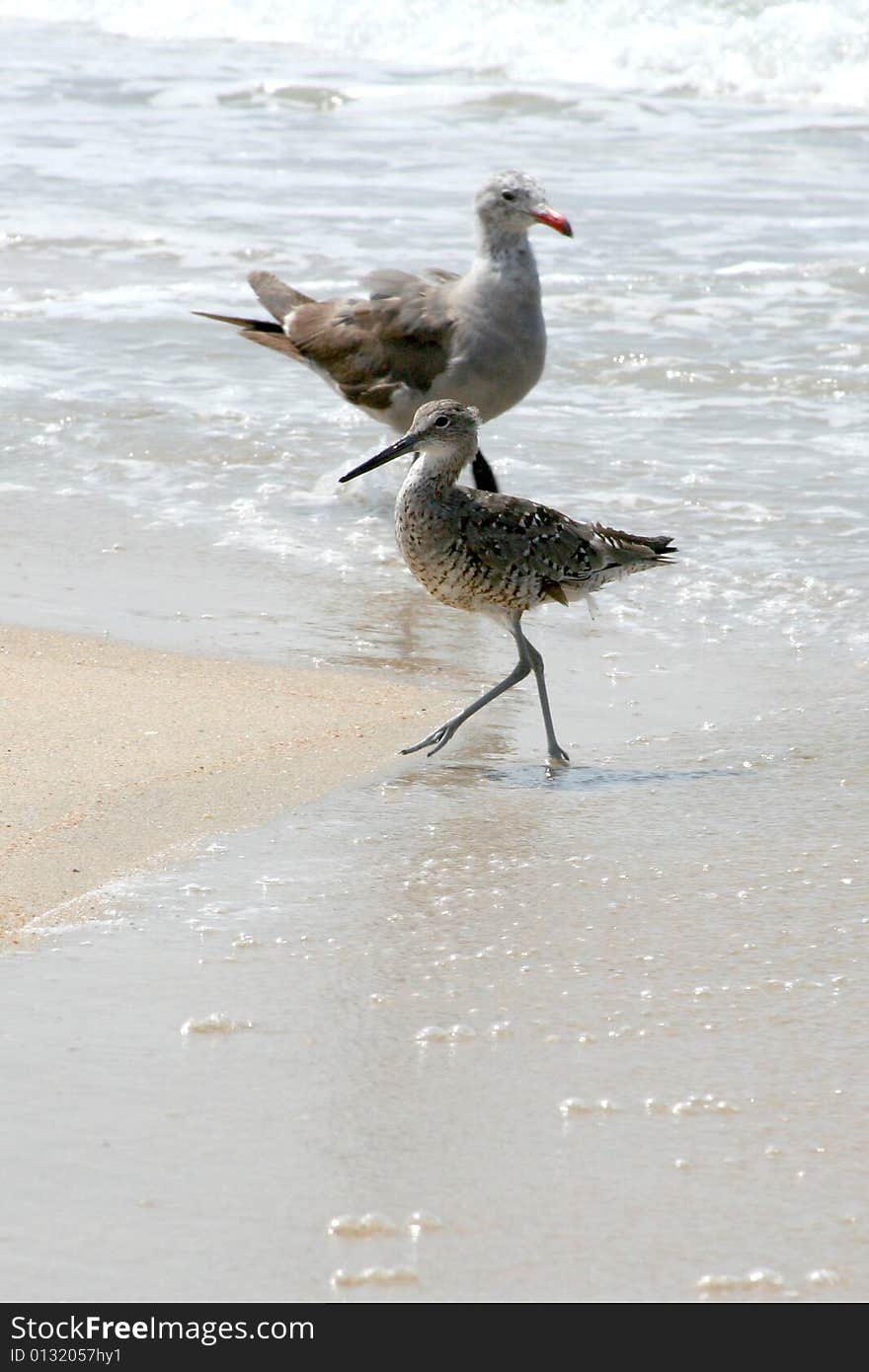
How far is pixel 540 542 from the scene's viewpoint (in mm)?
5387

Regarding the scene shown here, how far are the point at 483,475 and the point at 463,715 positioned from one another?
6.86 ft

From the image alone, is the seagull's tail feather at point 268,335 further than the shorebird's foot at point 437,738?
Yes

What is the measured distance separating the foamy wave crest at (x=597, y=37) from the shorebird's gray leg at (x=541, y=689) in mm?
12043

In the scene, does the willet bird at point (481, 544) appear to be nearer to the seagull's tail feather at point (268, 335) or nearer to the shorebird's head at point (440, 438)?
the shorebird's head at point (440, 438)

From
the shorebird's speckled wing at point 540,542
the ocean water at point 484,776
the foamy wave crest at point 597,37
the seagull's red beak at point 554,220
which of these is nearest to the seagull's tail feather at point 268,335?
the ocean water at point 484,776

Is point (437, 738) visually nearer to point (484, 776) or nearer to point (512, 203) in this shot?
point (484, 776)

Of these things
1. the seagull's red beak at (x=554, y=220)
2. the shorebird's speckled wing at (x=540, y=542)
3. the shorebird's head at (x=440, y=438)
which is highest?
the seagull's red beak at (x=554, y=220)

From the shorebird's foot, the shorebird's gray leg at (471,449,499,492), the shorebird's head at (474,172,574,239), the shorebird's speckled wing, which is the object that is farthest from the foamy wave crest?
the shorebird's foot

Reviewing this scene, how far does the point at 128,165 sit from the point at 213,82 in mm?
4213

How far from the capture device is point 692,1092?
328 centimetres

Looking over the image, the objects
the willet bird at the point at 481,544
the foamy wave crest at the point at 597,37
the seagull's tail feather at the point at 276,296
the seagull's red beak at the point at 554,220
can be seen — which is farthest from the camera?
the foamy wave crest at the point at 597,37

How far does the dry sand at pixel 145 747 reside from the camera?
4.23 m

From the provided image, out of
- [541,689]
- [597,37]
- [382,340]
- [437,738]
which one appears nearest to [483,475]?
[382,340]

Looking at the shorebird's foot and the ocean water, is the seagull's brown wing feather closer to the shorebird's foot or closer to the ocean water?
the ocean water
